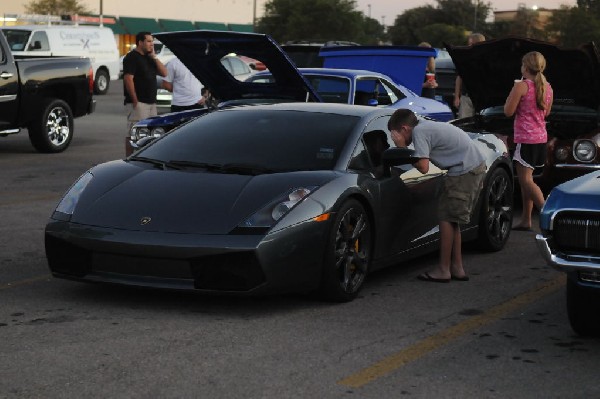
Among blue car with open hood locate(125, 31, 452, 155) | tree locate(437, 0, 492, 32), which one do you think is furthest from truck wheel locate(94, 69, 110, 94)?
tree locate(437, 0, 492, 32)

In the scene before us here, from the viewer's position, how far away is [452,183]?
8102mm

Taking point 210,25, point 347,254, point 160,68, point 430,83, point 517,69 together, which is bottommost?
point 210,25

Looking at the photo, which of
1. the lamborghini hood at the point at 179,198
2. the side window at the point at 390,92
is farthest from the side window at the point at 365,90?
the lamborghini hood at the point at 179,198

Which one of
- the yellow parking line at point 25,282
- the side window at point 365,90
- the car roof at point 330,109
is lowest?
the yellow parking line at point 25,282

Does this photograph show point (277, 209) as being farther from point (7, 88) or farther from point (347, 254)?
point (7, 88)

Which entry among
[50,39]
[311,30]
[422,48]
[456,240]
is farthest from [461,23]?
[456,240]

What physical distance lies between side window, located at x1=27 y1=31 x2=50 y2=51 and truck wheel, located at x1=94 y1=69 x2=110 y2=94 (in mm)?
2451

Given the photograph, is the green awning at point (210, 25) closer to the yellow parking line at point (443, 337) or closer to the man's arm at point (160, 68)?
the man's arm at point (160, 68)

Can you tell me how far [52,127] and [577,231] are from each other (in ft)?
42.4

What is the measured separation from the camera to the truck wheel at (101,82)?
3794cm

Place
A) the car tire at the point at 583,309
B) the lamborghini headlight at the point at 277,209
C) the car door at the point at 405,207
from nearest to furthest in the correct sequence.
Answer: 1. the car tire at the point at 583,309
2. the lamborghini headlight at the point at 277,209
3. the car door at the point at 405,207

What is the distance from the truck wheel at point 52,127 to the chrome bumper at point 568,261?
488 inches

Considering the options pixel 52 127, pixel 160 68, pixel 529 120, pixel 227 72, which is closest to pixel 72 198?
pixel 529 120

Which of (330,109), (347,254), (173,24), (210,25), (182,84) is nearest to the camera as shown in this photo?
(347,254)
